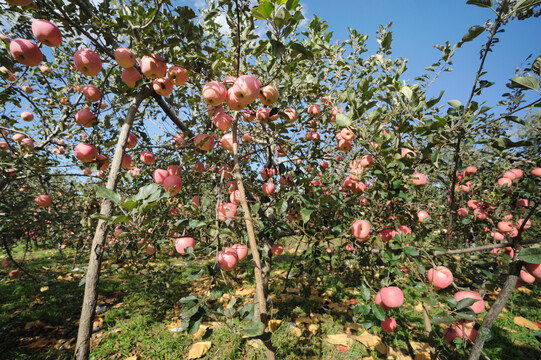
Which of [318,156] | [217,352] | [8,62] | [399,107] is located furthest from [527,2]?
[217,352]

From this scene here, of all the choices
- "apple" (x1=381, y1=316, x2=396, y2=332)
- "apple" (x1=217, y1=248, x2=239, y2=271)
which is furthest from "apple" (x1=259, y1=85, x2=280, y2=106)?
"apple" (x1=381, y1=316, x2=396, y2=332)

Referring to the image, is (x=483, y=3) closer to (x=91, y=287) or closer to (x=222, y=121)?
→ (x=222, y=121)

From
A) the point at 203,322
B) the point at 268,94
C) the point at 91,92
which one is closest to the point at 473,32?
the point at 268,94

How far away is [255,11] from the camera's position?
99cm

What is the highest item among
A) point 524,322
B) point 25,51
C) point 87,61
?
point 25,51

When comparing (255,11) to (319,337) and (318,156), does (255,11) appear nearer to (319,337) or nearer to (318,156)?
(318,156)

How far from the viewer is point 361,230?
1.75 meters

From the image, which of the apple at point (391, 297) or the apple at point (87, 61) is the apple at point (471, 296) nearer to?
the apple at point (391, 297)

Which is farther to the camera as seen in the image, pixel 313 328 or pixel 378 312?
pixel 313 328

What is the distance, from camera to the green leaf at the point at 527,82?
109 cm

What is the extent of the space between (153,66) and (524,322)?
590 centimetres

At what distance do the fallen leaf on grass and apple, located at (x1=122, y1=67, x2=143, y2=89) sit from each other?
3.77 meters

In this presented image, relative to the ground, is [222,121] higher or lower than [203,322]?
higher

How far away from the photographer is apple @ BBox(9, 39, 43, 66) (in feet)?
4.96
